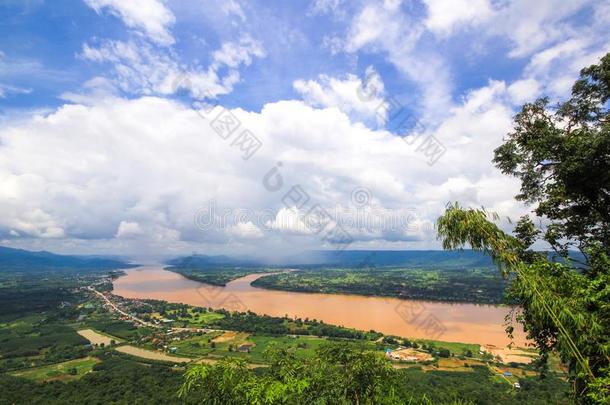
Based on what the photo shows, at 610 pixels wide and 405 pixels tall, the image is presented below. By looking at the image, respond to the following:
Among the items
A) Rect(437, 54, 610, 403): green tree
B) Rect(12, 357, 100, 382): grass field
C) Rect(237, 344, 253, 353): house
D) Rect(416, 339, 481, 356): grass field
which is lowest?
Rect(12, 357, 100, 382): grass field

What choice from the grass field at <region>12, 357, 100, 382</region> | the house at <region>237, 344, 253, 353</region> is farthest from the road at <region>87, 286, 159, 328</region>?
the house at <region>237, 344, 253, 353</region>

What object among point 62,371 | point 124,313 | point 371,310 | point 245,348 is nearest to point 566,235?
point 245,348

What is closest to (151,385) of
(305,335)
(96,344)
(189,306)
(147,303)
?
(305,335)

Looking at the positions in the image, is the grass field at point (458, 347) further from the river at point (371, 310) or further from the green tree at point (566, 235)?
the green tree at point (566, 235)

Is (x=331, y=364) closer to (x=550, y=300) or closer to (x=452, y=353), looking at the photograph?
(x=550, y=300)

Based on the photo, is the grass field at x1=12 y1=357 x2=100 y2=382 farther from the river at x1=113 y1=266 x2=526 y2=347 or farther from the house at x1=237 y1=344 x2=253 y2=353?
the river at x1=113 y1=266 x2=526 y2=347

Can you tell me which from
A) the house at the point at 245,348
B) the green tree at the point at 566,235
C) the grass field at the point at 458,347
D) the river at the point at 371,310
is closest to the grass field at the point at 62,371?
the house at the point at 245,348
